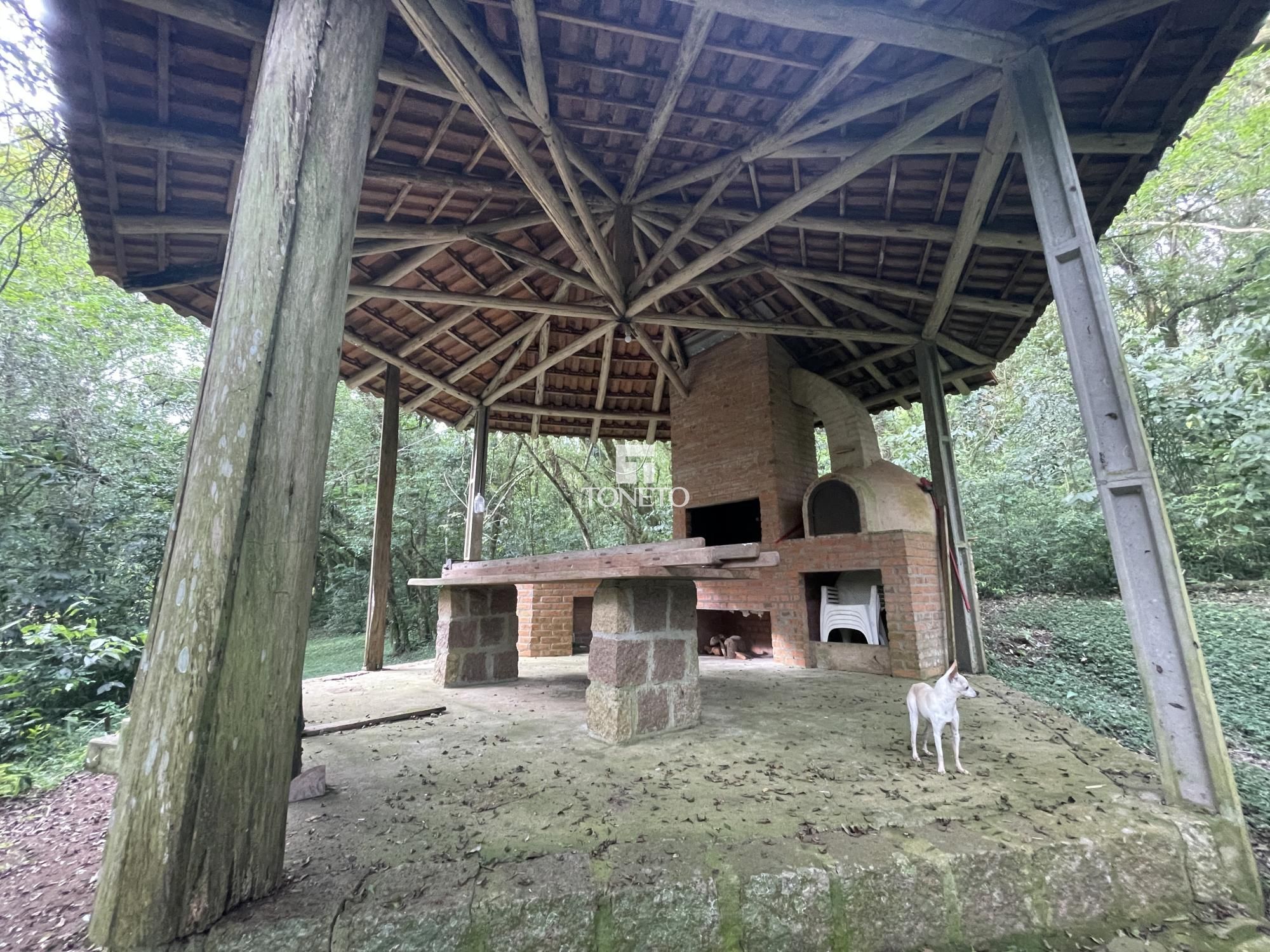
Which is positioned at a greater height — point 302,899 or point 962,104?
point 962,104

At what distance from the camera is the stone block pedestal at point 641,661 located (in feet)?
10.3

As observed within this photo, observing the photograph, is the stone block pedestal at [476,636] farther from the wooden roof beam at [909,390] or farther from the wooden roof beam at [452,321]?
the wooden roof beam at [909,390]

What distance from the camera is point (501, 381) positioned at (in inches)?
319

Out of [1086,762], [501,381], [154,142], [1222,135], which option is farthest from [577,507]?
[1222,135]

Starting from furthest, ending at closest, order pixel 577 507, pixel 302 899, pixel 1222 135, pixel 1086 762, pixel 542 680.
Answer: pixel 577 507
pixel 1222 135
pixel 542 680
pixel 1086 762
pixel 302 899

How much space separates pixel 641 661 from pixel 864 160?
154 inches

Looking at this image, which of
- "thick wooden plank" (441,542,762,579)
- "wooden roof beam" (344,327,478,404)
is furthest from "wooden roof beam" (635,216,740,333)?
"thick wooden plank" (441,542,762,579)

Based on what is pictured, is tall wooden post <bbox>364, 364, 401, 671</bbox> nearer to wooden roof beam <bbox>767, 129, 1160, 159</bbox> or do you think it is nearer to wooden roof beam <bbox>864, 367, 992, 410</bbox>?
wooden roof beam <bbox>767, 129, 1160, 159</bbox>

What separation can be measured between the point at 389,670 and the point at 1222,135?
15.7 m

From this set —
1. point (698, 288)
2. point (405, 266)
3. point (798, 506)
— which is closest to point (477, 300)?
point (405, 266)

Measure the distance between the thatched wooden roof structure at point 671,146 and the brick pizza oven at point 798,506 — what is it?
4.41 ft

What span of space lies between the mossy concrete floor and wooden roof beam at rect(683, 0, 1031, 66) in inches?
151

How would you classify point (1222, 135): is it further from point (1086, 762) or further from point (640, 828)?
point (640, 828)
